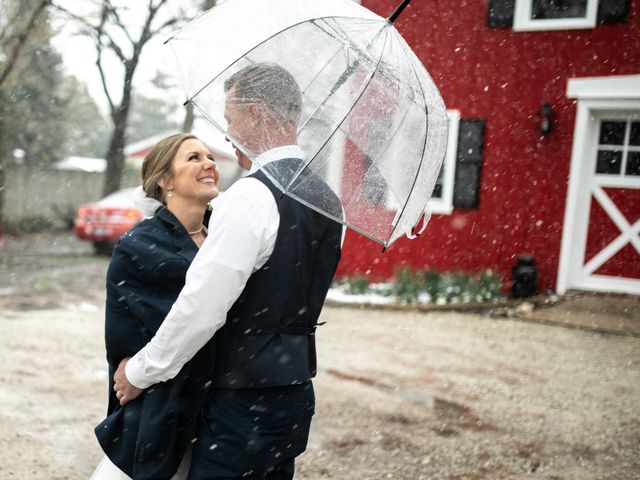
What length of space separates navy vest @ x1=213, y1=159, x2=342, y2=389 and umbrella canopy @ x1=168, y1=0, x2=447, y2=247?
8 centimetres

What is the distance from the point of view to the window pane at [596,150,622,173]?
10797 mm

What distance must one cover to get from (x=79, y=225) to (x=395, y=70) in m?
15.1

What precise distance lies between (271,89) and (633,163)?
978cm

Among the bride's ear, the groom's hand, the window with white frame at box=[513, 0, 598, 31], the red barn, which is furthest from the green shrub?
the groom's hand

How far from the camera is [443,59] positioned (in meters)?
11.7

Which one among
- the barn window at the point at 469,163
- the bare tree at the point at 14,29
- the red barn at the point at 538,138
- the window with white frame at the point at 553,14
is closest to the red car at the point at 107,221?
the bare tree at the point at 14,29

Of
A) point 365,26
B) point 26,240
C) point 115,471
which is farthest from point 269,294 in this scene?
point 26,240

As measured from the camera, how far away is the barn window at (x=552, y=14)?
10586 mm

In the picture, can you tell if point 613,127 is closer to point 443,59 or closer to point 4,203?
point 443,59

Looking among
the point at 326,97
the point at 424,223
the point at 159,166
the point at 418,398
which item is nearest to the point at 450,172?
the point at 418,398

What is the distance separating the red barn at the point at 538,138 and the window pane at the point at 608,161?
0.02 m

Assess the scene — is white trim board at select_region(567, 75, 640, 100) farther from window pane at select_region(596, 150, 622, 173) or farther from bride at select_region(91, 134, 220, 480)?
bride at select_region(91, 134, 220, 480)

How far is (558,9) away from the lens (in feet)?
36.3

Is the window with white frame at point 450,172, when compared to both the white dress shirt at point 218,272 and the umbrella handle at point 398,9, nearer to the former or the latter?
the umbrella handle at point 398,9
